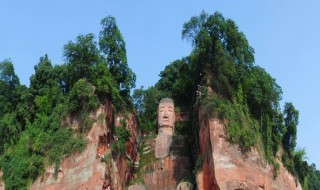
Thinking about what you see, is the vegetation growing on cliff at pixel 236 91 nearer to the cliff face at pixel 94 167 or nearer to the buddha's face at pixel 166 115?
the buddha's face at pixel 166 115

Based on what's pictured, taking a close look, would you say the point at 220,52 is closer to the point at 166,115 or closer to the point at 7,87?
the point at 166,115

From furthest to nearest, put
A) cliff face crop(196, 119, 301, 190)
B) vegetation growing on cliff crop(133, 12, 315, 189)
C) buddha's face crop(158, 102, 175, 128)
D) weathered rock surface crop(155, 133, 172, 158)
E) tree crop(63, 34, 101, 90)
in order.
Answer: buddha's face crop(158, 102, 175, 128)
weathered rock surface crop(155, 133, 172, 158)
tree crop(63, 34, 101, 90)
vegetation growing on cliff crop(133, 12, 315, 189)
cliff face crop(196, 119, 301, 190)

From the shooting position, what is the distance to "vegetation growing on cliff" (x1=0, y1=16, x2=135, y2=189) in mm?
27531

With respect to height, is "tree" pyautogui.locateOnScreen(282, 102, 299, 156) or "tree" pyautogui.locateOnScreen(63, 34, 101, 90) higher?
"tree" pyautogui.locateOnScreen(63, 34, 101, 90)

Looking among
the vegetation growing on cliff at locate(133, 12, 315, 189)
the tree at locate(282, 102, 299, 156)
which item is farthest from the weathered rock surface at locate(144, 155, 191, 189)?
the tree at locate(282, 102, 299, 156)

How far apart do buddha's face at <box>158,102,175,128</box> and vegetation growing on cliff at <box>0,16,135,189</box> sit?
88.6 inches

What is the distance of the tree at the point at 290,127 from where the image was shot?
3097cm

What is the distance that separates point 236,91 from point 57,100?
10.6 meters

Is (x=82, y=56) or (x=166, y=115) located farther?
(x=166, y=115)

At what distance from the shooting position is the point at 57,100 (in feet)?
99.8

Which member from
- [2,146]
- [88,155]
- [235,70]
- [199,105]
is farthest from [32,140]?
[235,70]

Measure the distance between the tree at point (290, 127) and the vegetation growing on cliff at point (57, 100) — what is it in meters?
9.62

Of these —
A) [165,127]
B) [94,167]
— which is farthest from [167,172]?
[94,167]

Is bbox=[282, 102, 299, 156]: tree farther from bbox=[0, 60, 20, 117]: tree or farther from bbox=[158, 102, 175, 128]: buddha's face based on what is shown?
bbox=[0, 60, 20, 117]: tree
